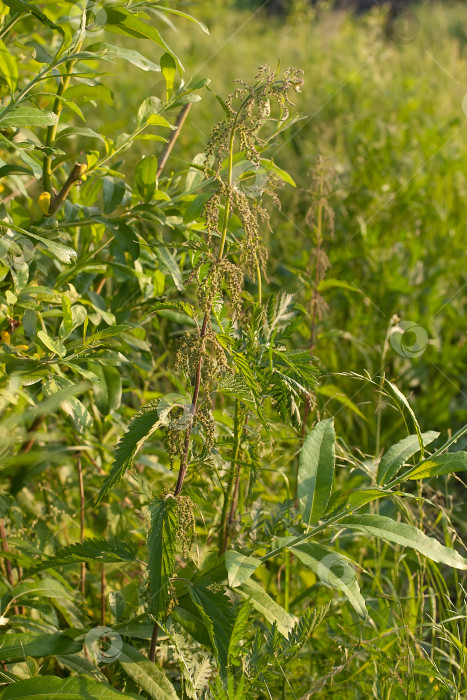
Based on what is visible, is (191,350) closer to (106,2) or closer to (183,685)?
(183,685)

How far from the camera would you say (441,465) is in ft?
3.48

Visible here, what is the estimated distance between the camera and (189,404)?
1.09 m

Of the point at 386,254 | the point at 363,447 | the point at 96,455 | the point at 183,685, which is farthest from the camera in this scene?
the point at 386,254

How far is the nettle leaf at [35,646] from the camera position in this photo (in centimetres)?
110

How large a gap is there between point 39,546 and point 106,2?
1.11 meters

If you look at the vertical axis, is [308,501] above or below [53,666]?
above

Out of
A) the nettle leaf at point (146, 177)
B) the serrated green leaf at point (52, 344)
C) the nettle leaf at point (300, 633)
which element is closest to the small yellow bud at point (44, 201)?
the nettle leaf at point (146, 177)

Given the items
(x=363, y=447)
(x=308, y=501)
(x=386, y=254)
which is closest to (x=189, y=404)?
(x=308, y=501)

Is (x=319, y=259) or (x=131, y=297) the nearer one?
(x=131, y=297)

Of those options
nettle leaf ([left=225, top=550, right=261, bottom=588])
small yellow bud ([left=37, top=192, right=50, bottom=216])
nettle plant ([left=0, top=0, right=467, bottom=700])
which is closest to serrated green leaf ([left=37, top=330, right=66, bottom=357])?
nettle plant ([left=0, top=0, right=467, bottom=700])

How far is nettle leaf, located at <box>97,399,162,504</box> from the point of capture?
0.98m

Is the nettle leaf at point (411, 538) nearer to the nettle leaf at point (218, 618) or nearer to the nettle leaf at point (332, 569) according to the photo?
the nettle leaf at point (332, 569)

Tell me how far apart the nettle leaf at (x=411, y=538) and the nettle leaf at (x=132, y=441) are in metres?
0.31

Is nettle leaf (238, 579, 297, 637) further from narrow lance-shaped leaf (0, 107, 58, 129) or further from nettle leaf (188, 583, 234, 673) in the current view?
narrow lance-shaped leaf (0, 107, 58, 129)
